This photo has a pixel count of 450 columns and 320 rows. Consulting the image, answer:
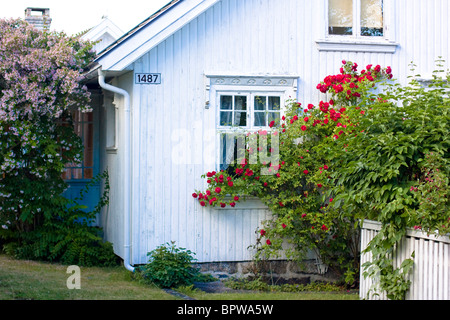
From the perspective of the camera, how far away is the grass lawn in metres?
7.67

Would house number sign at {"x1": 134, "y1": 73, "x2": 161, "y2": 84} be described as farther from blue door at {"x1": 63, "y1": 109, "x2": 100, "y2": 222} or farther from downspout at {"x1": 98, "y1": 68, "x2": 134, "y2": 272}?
blue door at {"x1": 63, "y1": 109, "x2": 100, "y2": 222}

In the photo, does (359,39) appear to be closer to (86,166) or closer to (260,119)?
(260,119)

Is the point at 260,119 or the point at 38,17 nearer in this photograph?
the point at 260,119

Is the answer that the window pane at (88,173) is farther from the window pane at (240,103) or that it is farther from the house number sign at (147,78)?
the window pane at (240,103)

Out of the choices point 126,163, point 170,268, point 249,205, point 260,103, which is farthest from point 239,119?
point 170,268

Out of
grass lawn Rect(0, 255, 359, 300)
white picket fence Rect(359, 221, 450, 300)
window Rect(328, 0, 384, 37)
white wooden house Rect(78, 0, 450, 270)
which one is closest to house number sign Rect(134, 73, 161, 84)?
white wooden house Rect(78, 0, 450, 270)

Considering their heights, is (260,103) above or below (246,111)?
above

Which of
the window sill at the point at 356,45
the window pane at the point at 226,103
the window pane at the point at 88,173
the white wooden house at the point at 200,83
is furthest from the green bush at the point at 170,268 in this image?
the window sill at the point at 356,45

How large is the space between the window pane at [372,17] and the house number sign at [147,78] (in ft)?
12.3

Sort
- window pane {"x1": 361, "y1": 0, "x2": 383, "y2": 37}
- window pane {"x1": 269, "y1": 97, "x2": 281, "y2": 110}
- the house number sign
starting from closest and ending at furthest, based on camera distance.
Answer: the house number sign, window pane {"x1": 269, "y1": 97, "x2": 281, "y2": 110}, window pane {"x1": 361, "y1": 0, "x2": 383, "y2": 37}

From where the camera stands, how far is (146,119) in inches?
375

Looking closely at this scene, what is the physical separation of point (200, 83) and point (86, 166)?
12.6ft

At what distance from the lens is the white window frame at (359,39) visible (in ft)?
33.8

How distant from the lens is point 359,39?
34.3ft
